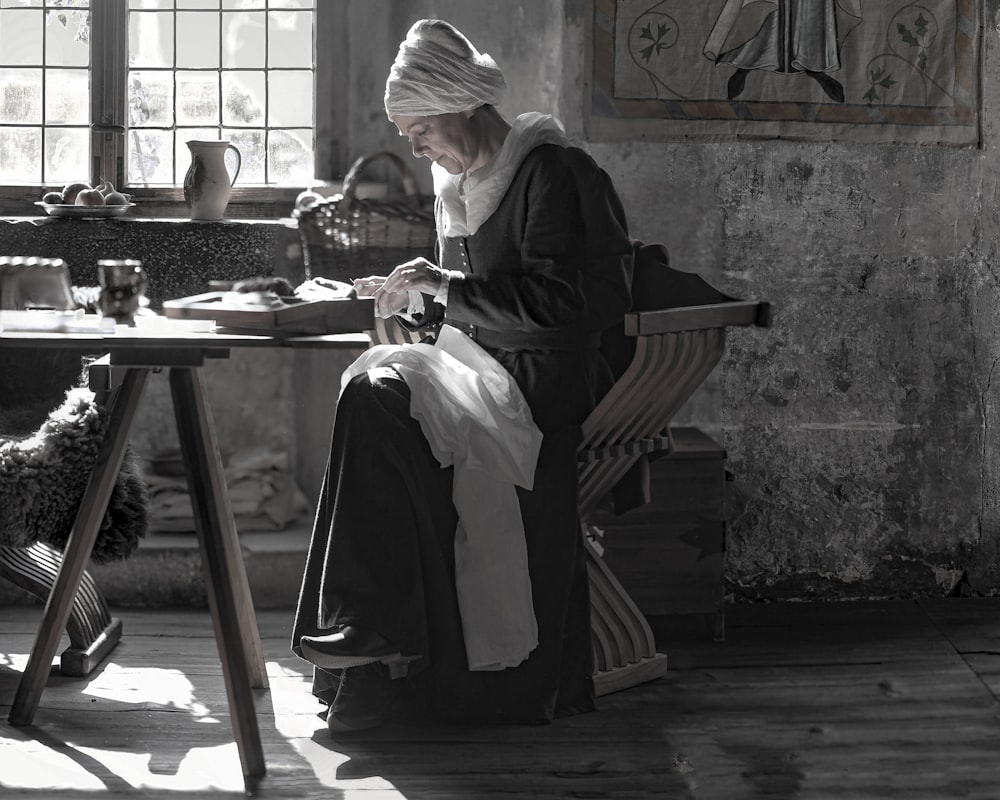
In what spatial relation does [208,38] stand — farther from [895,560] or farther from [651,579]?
[895,560]

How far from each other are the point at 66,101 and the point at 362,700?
2721 mm

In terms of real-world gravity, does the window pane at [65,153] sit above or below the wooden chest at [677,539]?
above

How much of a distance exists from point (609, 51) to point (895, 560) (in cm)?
196

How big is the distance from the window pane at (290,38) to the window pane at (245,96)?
11 centimetres

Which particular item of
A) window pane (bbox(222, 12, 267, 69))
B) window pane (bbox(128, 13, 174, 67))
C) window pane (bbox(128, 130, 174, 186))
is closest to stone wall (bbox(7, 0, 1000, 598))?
window pane (bbox(222, 12, 267, 69))

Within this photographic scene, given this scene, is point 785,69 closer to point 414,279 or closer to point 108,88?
point 414,279

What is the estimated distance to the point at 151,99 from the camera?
4.63m

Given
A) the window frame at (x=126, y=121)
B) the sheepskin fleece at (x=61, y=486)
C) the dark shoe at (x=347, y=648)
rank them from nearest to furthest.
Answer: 1. the dark shoe at (x=347, y=648)
2. the sheepskin fleece at (x=61, y=486)
3. the window frame at (x=126, y=121)

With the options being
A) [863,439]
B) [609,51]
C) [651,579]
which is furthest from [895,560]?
[609,51]

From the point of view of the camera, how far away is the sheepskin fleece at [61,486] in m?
3.26

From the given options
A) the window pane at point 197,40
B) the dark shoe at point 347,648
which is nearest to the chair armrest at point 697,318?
the dark shoe at point 347,648

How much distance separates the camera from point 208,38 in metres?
4.62

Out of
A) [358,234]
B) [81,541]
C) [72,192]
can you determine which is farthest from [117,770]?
[72,192]

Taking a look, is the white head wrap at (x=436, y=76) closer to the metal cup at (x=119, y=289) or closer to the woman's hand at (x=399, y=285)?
the woman's hand at (x=399, y=285)
